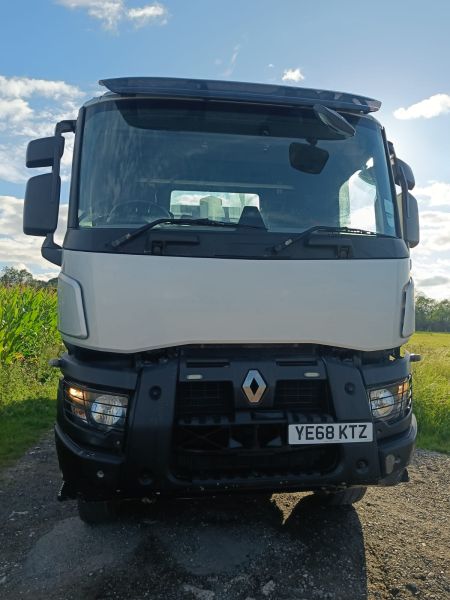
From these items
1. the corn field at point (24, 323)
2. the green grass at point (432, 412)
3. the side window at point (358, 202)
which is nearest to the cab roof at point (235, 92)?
the side window at point (358, 202)

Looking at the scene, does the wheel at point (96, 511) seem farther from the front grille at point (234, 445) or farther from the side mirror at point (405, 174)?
the side mirror at point (405, 174)

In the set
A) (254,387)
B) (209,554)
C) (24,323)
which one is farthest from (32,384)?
(254,387)

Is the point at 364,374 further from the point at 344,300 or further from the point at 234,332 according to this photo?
the point at 234,332

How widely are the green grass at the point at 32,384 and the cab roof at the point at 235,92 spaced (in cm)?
373

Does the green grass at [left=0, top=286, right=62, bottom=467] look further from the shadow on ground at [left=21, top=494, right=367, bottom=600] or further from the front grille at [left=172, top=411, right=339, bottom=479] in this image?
the front grille at [left=172, top=411, right=339, bottom=479]

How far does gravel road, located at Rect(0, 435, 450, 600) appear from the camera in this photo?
8.81ft

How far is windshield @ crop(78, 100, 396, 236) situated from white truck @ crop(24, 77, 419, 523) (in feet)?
0.03

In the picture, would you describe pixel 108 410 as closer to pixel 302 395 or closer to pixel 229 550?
pixel 302 395

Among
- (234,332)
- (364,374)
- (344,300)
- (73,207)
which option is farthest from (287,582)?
(73,207)

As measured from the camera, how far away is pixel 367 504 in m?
3.88

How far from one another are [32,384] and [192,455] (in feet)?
20.7

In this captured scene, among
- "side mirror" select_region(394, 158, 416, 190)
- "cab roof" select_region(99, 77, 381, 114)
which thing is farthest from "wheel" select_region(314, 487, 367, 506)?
"cab roof" select_region(99, 77, 381, 114)

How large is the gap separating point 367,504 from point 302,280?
212 centimetres

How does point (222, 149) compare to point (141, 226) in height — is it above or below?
above
